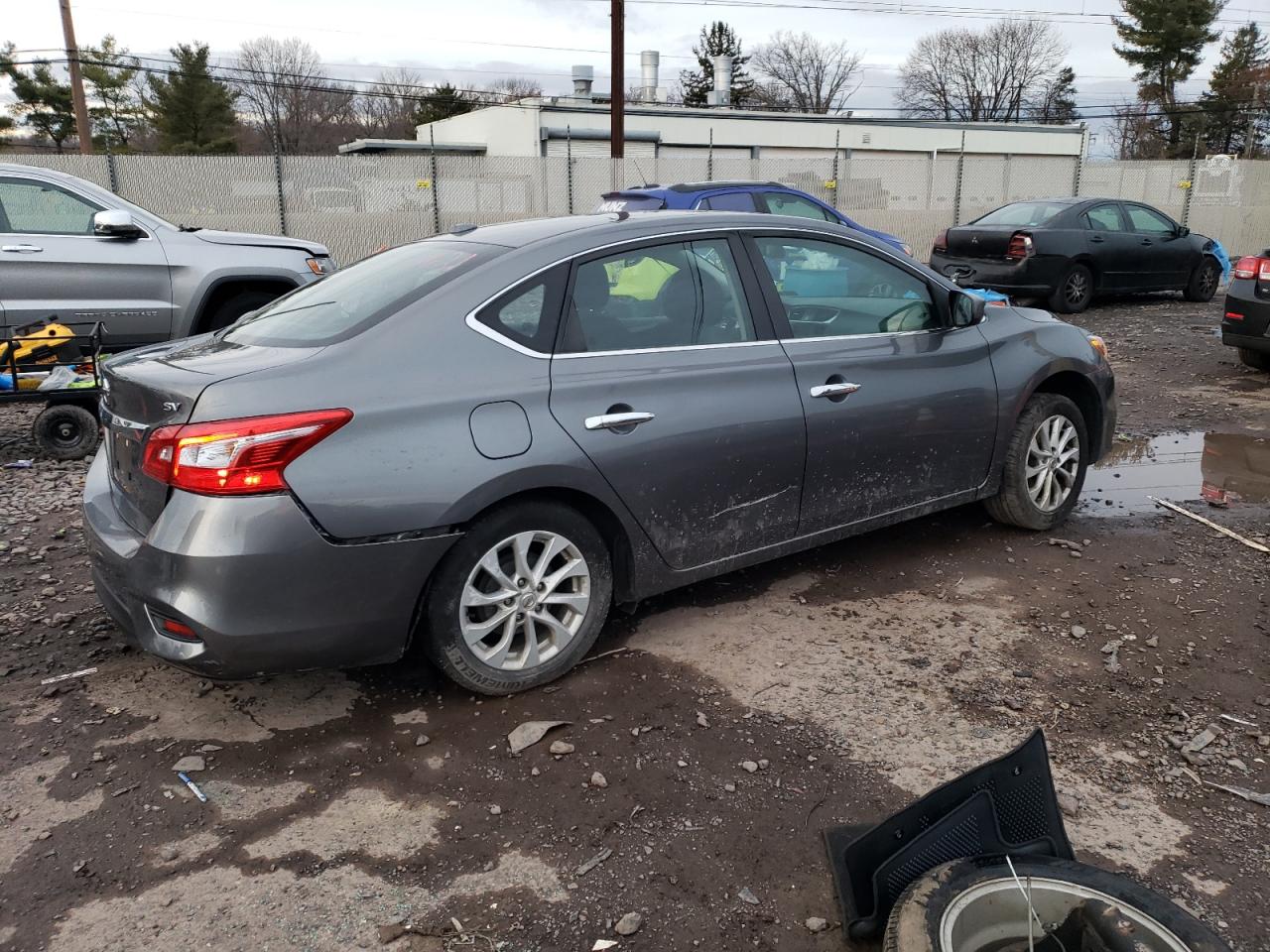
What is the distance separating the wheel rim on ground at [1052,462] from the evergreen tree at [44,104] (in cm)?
5347

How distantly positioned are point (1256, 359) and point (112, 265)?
10581 mm

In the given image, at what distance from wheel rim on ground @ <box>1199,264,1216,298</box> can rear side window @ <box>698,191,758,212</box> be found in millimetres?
9309

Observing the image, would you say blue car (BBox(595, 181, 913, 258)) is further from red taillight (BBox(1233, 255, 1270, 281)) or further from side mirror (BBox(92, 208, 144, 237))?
side mirror (BBox(92, 208, 144, 237))

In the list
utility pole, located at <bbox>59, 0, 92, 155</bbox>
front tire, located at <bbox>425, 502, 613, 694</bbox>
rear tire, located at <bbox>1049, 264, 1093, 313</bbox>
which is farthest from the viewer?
utility pole, located at <bbox>59, 0, 92, 155</bbox>

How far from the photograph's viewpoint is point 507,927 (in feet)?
8.18

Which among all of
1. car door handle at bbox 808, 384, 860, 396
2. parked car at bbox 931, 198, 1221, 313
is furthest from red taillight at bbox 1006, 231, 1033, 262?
car door handle at bbox 808, 384, 860, 396

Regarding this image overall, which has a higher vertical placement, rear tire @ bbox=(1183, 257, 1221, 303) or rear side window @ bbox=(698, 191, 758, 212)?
rear side window @ bbox=(698, 191, 758, 212)

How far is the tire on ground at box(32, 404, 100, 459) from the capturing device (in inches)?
270

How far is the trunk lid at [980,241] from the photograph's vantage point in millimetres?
13750

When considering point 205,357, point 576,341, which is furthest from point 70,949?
point 576,341

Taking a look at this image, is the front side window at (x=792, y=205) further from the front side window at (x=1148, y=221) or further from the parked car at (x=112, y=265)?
the front side window at (x=1148, y=221)

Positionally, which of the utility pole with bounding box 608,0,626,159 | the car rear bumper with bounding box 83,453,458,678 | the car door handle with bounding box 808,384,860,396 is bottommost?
the car rear bumper with bounding box 83,453,458,678

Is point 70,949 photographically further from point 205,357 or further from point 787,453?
point 787,453

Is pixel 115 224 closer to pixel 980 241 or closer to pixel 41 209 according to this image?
pixel 41 209
